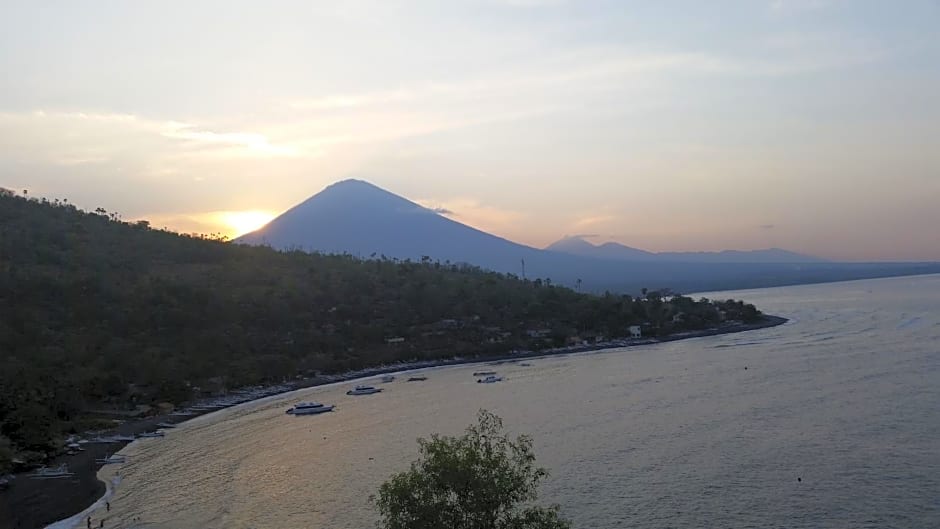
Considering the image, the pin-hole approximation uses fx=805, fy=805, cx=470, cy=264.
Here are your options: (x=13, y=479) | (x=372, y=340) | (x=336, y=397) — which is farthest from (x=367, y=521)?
(x=372, y=340)

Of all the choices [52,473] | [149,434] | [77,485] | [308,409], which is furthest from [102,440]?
[308,409]

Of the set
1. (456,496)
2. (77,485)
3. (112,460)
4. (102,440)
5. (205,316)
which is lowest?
(77,485)

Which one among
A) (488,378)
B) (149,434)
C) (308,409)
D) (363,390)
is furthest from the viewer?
(488,378)

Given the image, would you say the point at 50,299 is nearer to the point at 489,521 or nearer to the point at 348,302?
the point at 348,302

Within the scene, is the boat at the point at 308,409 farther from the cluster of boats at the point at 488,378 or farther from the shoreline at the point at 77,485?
the cluster of boats at the point at 488,378

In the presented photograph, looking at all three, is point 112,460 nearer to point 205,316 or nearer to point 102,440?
point 102,440

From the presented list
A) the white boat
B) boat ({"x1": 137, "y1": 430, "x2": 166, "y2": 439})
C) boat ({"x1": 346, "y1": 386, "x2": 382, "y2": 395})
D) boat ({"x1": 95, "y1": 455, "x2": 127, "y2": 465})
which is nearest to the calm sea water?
boat ({"x1": 95, "y1": 455, "x2": 127, "y2": 465})

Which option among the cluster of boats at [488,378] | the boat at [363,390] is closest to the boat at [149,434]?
the boat at [363,390]
